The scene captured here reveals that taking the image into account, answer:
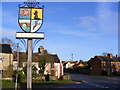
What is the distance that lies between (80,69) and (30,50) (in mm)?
71931

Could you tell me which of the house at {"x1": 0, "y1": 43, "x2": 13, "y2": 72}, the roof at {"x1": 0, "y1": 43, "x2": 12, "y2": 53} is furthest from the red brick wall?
the house at {"x1": 0, "y1": 43, "x2": 13, "y2": 72}

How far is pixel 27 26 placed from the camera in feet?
54.5

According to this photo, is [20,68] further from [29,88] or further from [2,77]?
[29,88]

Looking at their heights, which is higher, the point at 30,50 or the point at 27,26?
the point at 27,26

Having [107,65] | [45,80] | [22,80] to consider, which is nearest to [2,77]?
[22,80]

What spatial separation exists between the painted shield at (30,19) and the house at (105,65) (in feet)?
196

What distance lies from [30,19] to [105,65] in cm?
6179

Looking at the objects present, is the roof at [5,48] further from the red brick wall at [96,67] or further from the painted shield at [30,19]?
the red brick wall at [96,67]

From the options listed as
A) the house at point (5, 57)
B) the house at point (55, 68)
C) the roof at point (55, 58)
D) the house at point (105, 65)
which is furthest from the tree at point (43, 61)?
the house at point (105, 65)

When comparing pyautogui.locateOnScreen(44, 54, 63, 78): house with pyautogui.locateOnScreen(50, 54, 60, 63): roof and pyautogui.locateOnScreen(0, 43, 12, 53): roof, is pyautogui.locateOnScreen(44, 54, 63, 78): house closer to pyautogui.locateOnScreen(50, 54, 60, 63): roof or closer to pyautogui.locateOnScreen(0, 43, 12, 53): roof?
pyautogui.locateOnScreen(50, 54, 60, 63): roof

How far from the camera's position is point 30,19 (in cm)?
1662

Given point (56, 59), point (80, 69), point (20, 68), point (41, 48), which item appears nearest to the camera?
point (20, 68)

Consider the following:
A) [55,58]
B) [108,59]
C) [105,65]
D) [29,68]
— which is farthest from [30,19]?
[108,59]

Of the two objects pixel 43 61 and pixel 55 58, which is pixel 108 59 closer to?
pixel 55 58
